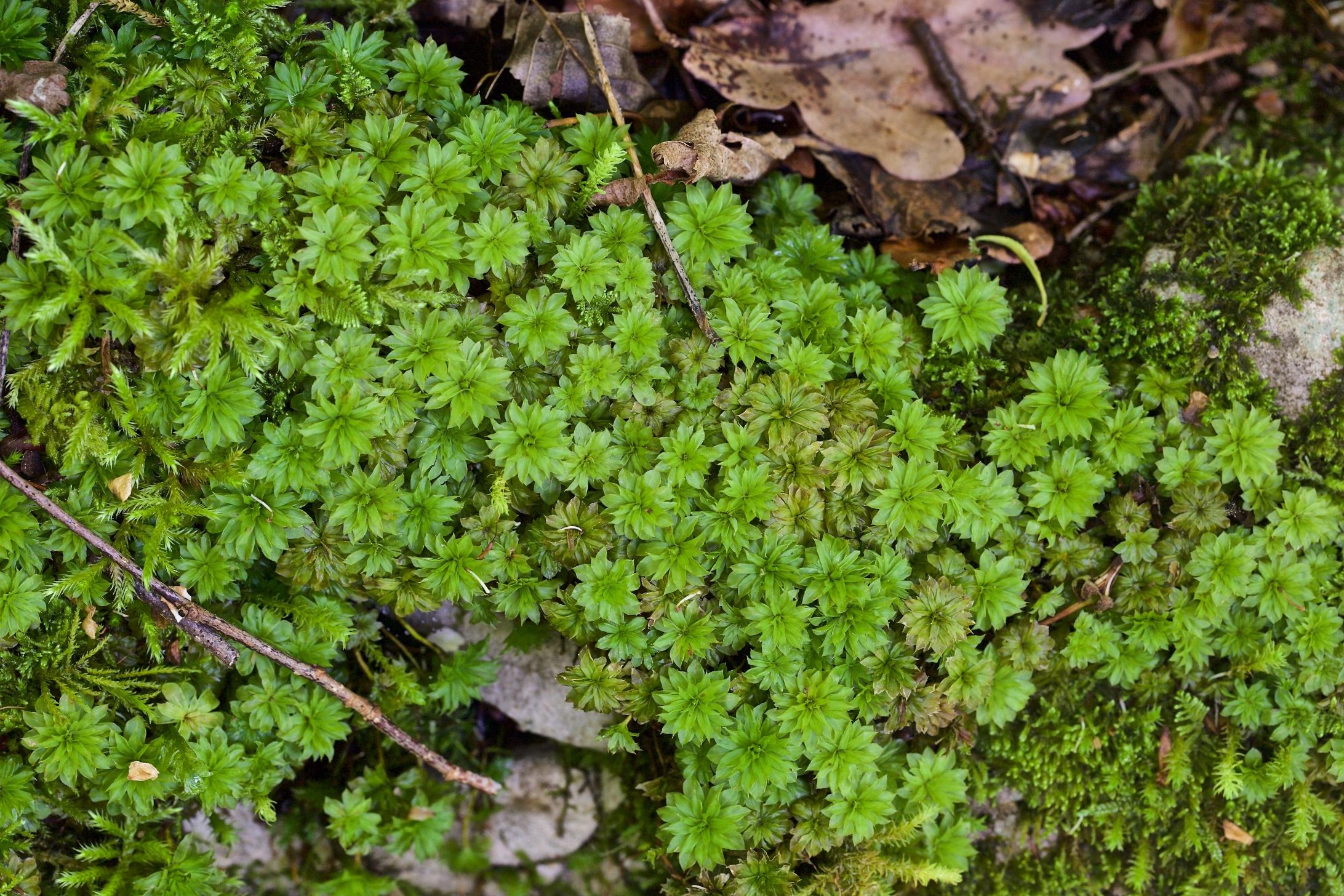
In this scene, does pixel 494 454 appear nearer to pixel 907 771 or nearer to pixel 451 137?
pixel 451 137

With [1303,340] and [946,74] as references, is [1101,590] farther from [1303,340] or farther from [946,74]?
[946,74]

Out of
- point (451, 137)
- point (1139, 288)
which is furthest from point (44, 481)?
point (1139, 288)

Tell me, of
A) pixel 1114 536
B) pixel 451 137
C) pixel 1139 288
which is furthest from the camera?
pixel 1139 288

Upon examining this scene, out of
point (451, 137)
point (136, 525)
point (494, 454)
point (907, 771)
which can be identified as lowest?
point (907, 771)

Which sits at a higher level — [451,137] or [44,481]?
[451,137]

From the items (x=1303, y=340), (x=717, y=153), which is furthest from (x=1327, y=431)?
(x=717, y=153)

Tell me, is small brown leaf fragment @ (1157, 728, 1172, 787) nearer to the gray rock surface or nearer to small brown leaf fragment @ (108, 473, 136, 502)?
the gray rock surface

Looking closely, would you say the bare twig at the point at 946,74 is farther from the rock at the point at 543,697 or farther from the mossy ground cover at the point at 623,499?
the rock at the point at 543,697
